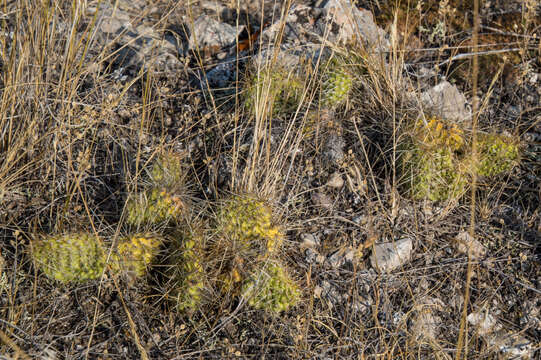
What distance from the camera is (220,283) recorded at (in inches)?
88.0

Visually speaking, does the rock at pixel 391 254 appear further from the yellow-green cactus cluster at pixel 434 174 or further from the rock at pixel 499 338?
the rock at pixel 499 338

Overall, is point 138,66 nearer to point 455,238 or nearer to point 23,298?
point 23,298

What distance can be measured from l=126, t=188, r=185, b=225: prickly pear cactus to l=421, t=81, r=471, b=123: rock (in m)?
1.51

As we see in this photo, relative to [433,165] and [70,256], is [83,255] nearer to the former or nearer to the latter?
[70,256]

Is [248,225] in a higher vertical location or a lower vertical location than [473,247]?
Answer: higher

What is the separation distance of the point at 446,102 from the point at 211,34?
144 centimetres

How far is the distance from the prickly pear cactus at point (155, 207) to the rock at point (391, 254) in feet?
3.00

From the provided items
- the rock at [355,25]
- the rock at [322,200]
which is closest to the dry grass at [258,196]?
the rock at [322,200]

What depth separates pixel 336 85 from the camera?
2711 millimetres

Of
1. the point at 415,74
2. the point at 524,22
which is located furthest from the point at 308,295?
the point at 524,22

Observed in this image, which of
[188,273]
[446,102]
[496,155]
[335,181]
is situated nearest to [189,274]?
[188,273]

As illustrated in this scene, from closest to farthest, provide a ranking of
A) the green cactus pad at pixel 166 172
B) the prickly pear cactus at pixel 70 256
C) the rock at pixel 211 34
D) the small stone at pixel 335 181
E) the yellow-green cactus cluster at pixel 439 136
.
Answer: the prickly pear cactus at pixel 70 256, the green cactus pad at pixel 166 172, the yellow-green cactus cluster at pixel 439 136, the small stone at pixel 335 181, the rock at pixel 211 34

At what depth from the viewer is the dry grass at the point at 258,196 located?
2.15 m

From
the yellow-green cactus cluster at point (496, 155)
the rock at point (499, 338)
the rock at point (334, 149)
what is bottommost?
the rock at point (499, 338)
